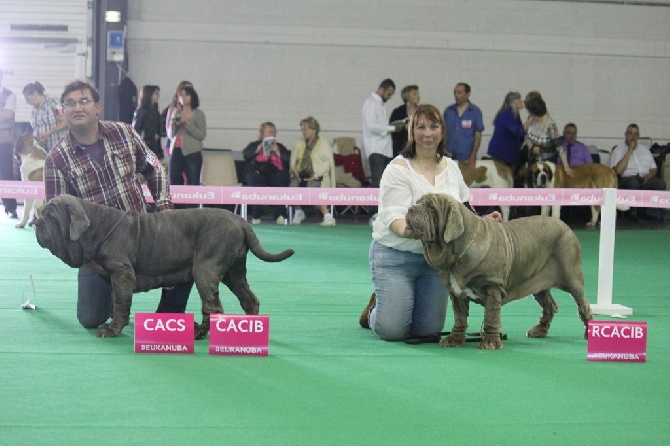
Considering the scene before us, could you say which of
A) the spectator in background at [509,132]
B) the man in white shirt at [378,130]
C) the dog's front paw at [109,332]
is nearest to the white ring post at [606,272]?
the dog's front paw at [109,332]

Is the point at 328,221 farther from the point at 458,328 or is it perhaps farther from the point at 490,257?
the point at 490,257

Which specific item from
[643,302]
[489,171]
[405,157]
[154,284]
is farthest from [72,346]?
[489,171]

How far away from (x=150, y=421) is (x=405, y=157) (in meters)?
2.24

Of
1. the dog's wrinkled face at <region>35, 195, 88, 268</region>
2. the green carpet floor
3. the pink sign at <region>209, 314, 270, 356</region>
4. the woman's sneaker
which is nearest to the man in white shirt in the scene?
the woman's sneaker

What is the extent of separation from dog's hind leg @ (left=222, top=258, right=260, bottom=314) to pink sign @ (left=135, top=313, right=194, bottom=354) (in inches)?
21.9

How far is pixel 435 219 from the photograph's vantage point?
440 cm

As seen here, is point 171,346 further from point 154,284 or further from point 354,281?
point 354,281

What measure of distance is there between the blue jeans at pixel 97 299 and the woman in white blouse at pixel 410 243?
99 cm

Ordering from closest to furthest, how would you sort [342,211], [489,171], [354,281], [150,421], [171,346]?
[150,421]
[171,346]
[354,281]
[489,171]
[342,211]

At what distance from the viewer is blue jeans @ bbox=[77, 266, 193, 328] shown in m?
4.91

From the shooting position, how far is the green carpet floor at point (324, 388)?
3117 mm

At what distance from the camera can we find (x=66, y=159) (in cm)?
484

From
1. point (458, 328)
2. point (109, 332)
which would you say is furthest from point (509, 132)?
point (109, 332)

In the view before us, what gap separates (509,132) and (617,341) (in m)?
8.48
